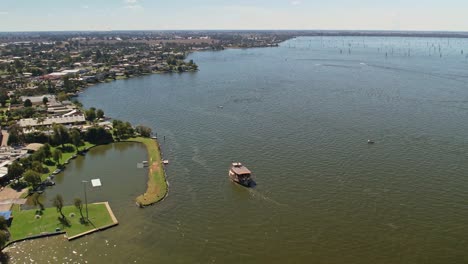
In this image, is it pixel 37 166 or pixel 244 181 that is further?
pixel 37 166

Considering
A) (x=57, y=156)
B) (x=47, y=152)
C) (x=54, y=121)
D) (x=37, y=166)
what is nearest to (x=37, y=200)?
(x=37, y=166)

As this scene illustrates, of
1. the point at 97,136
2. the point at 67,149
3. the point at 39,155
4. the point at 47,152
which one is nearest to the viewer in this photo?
the point at 39,155

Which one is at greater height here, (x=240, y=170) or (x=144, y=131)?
(x=144, y=131)

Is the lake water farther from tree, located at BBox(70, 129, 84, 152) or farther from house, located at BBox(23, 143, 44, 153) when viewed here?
house, located at BBox(23, 143, 44, 153)

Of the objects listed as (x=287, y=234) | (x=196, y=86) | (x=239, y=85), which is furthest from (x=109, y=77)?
(x=287, y=234)

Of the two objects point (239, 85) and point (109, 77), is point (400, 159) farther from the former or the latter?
point (109, 77)

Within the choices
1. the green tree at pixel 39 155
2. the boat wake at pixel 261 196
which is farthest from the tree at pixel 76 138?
the boat wake at pixel 261 196

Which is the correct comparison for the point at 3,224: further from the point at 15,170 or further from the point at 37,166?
the point at 37,166

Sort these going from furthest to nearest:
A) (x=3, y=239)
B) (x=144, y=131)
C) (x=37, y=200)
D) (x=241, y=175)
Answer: (x=144, y=131), (x=241, y=175), (x=37, y=200), (x=3, y=239)
